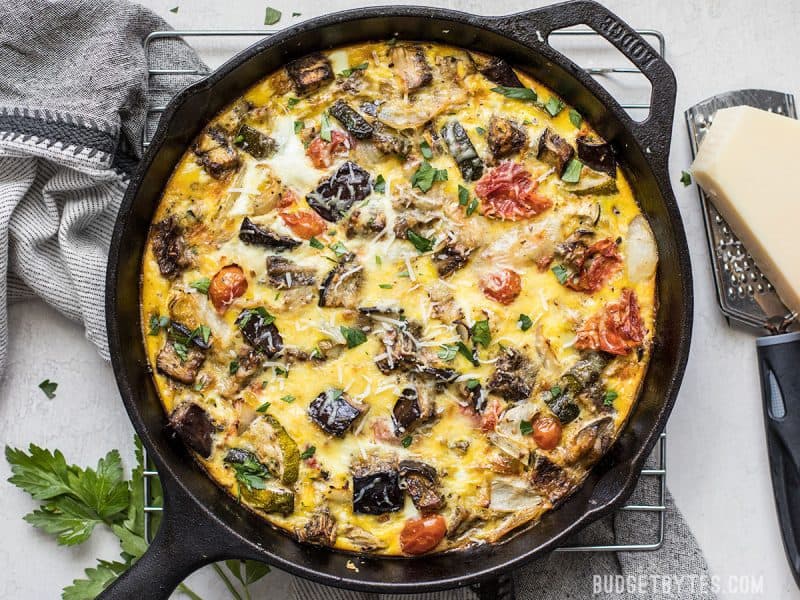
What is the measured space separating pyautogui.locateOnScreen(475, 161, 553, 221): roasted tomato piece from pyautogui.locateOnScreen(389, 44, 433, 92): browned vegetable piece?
19.7 inches

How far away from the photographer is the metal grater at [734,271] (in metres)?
3.84

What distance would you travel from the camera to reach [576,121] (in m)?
3.51

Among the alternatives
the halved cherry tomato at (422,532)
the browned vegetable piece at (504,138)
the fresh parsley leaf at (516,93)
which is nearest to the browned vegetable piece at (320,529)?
the halved cherry tomato at (422,532)

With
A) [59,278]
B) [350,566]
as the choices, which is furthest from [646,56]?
[59,278]

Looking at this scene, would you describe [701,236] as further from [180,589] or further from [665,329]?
[180,589]

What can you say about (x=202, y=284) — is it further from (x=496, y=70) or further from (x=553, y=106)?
(x=553, y=106)

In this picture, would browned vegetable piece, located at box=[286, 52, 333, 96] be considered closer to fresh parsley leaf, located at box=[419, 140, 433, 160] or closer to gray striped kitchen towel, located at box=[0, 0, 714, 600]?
fresh parsley leaf, located at box=[419, 140, 433, 160]

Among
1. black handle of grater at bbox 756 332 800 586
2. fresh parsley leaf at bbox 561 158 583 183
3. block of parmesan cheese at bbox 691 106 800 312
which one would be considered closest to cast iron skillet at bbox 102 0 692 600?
fresh parsley leaf at bbox 561 158 583 183

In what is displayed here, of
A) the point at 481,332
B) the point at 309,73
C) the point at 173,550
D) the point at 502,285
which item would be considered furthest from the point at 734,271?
the point at 173,550

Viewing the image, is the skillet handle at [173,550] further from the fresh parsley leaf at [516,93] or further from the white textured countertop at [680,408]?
the fresh parsley leaf at [516,93]

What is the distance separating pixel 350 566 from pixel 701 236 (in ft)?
7.42

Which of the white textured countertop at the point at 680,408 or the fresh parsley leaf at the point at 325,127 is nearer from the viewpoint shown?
the fresh parsley leaf at the point at 325,127

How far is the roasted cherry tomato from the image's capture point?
11.0 feet

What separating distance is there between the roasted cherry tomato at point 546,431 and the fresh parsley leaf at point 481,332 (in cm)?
41
